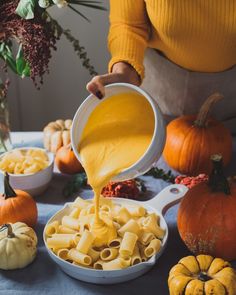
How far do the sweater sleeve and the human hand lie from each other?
1 cm

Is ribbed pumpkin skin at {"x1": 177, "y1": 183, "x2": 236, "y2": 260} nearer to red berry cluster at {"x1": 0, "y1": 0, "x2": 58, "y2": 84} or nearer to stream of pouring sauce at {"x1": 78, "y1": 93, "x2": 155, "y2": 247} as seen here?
stream of pouring sauce at {"x1": 78, "y1": 93, "x2": 155, "y2": 247}

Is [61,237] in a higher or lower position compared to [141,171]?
lower

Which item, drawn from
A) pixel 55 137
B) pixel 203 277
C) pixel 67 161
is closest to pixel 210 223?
pixel 203 277

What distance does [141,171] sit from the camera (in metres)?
0.82

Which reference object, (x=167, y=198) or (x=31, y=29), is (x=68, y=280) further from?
(x=31, y=29)

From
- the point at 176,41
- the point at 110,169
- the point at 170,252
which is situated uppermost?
the point at 176,41

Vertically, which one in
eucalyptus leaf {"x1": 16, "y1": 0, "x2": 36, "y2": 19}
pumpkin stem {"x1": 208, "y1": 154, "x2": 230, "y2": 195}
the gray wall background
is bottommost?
the gray wall background

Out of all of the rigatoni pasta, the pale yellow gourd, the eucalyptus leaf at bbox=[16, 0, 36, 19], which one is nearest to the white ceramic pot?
the rigatoni pasta

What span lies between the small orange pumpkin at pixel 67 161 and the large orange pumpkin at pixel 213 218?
1.27 ft

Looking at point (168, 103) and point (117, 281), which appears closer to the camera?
point (117, 281)

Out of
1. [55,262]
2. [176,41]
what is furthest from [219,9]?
[55,262]

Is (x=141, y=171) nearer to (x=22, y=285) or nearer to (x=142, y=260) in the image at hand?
(x=142, y=260)

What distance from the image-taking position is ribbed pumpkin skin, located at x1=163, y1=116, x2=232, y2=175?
115 centimetres

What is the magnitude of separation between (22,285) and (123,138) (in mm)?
321
